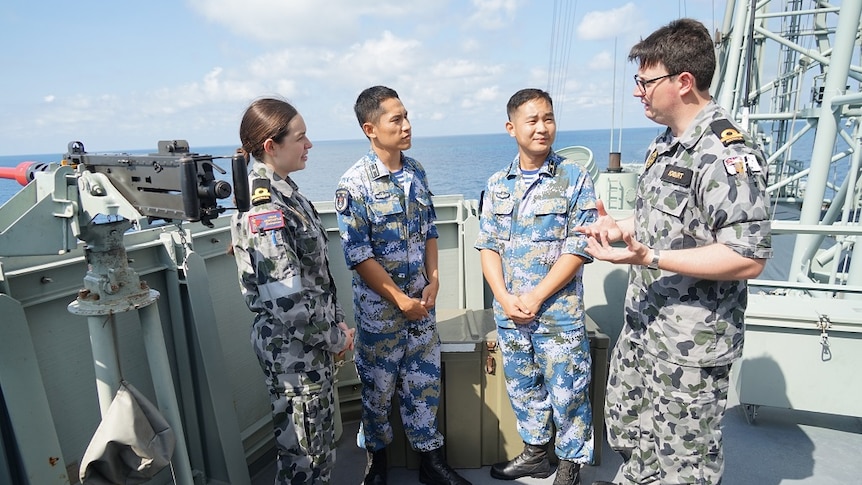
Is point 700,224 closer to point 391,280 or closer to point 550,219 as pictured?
point 550,219

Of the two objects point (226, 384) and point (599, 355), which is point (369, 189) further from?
point (599, 355)

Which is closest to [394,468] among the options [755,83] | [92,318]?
[92,318]

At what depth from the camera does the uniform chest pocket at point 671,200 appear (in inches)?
→ 67.2

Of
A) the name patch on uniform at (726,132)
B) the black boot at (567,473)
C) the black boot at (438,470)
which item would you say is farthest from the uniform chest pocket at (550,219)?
the black boot at (438,470)

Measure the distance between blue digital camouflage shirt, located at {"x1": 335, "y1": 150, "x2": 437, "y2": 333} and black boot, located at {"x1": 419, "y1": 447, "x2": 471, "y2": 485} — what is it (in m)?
0.68

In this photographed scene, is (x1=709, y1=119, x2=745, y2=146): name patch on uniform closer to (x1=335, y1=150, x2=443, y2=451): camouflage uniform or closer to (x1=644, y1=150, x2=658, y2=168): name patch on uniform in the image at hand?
(x1=644, y1=150, x2=658, y2=168): name patch on uniform

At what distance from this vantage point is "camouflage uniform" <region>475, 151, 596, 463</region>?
224 centimetres

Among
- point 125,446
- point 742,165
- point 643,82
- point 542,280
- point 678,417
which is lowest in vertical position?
point 678,417

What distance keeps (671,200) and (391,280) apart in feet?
3.77

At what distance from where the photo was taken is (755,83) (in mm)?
11281

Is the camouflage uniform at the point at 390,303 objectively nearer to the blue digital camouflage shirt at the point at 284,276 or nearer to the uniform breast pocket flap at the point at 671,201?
the blue digital camouflage shirt at the point at 284,276

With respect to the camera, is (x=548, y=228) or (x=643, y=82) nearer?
(x=643, y=82)

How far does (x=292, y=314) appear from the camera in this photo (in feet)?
5.63

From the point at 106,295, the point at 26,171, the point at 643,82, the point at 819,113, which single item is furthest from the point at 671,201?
the point at 819,113
